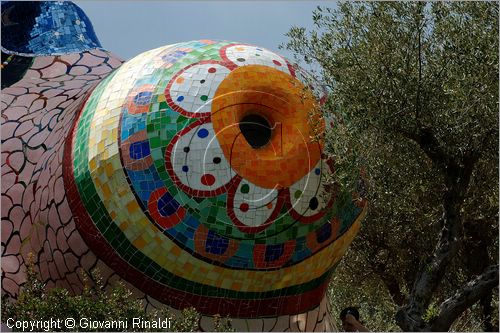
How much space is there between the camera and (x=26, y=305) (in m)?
11.3

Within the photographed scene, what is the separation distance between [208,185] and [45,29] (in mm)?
5069

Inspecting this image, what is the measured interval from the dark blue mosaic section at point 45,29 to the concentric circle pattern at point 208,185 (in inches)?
118

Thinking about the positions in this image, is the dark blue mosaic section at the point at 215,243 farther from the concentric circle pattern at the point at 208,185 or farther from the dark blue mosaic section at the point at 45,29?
the dark blue mosaic section at the point at 45,29

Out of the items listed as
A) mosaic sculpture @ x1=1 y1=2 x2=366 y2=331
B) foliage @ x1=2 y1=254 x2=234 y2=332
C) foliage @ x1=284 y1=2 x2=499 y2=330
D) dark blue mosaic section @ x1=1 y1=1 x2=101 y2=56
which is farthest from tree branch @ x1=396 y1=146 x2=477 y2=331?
dark blue mosaic section @ x1=1 y1=1 x2=101 y2=56

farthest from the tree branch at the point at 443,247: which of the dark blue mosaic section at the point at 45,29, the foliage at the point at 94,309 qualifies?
the dark blue mosaic section at the point at 45,29

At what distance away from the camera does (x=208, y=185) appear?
11.8 m

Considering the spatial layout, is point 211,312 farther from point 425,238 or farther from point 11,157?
point 425,238

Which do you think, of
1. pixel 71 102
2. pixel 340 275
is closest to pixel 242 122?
pixel 71 102

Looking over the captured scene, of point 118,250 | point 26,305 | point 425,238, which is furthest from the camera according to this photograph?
point 425,238

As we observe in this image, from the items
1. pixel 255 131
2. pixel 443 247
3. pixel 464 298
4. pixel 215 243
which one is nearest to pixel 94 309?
pixel 215 243

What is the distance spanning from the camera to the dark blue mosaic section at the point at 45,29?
15.4 metres

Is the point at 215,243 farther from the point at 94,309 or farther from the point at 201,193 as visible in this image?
the point at 94,309

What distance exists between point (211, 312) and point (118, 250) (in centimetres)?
130

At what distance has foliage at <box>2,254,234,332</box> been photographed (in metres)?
10.9
